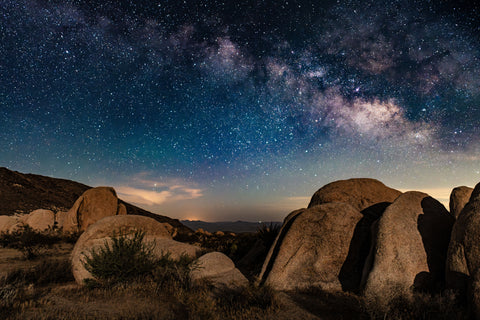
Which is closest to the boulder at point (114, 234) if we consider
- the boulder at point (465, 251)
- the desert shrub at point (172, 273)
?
the desert shrub at point (172, 273)

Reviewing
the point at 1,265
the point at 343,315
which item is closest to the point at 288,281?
the point at 343,315

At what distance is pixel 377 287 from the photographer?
20.0 ft

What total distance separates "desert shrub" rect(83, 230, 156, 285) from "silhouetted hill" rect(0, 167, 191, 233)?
28.7 m

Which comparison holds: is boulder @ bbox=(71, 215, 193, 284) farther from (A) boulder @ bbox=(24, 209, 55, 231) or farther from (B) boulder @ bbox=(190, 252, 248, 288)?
(A) boulder @ bbox=(24, 209, 55, 231)

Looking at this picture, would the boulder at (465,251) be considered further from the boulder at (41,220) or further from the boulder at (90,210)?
the boulder at (41,220)

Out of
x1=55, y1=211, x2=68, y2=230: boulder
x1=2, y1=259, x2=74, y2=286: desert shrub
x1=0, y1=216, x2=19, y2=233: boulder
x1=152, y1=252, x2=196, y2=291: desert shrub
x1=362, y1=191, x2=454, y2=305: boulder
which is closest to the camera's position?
x1=362, y1=191, x2=454, y2=305: boulder

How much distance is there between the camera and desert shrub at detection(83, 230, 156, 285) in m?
7.82

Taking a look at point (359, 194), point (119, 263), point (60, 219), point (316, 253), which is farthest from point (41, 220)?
point (359, 194)

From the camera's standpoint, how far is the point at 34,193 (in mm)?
52188

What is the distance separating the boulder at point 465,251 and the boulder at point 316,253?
2.14 m

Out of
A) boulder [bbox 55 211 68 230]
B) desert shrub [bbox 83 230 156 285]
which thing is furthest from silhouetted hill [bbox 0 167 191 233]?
desert shrub [bbox 83 230 156 285]

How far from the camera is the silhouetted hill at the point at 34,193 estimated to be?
1728 inches

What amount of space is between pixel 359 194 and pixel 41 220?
76.5 ft

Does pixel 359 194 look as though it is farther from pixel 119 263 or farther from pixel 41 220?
pixel 41 220
